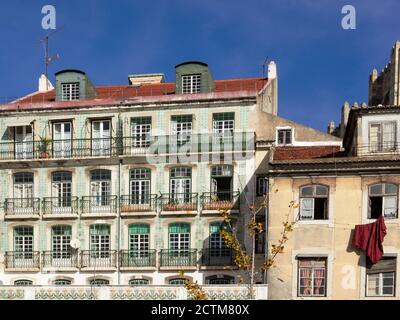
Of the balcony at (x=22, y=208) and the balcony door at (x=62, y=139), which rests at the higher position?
the balcony door at (x=62, y=139)

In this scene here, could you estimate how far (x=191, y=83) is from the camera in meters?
35.7

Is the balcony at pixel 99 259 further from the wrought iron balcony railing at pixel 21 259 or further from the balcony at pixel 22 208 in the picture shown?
the balcony at pixel 22 208

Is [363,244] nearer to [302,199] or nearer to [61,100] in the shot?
[302,199]

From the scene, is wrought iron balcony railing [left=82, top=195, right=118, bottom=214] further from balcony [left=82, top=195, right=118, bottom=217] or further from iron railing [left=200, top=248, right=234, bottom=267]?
iron railing [left=200, top=248, right=234, bottom=267]

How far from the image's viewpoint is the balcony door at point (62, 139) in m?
34.5

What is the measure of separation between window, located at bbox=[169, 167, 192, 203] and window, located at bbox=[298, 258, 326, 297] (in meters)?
10.3

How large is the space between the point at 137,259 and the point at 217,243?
4840 millimetres

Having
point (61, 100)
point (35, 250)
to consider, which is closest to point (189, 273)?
point (35, 250)

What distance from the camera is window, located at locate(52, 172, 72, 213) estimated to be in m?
34.3

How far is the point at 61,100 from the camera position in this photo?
36.6m

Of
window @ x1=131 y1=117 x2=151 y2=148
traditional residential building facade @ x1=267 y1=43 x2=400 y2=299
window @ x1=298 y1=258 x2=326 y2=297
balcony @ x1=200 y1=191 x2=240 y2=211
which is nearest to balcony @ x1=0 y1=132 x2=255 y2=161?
window @ x1=131 y1=117 x2=151 y2=148

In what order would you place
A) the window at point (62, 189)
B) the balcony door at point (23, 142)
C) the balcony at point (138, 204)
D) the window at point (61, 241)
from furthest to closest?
the balcony door at point (23, 142)
the window at point (62, 189)
the window at point (61, 241)
the balcony at point (138, 204)

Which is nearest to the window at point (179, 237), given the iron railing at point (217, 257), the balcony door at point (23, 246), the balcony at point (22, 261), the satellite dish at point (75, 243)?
the iron railing at point (217, 257)

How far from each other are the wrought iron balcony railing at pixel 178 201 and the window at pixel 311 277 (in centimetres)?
964
